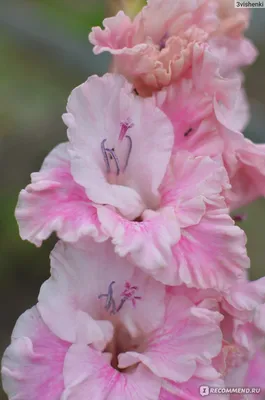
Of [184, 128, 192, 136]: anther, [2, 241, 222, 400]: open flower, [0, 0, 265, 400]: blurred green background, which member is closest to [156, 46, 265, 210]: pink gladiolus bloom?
[184, 128, 192, 136]: anther

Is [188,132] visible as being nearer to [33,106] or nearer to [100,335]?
[100,335]

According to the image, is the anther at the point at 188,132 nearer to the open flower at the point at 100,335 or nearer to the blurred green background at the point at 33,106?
the open flower at the point at 100,335

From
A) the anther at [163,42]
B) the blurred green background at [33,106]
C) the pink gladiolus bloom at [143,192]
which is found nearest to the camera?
the pink gladiolus bloom at [143,192]

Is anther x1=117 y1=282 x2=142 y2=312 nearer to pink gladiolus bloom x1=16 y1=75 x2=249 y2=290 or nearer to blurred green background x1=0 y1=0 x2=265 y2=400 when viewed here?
pink gladiolus bloom x1=16 y1=75 x2=249 y2=290

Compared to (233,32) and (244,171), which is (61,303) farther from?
(233,32)

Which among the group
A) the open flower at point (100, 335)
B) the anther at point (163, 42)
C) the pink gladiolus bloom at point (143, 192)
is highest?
the anther at point (163, 42)

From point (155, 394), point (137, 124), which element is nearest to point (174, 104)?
point (137, 124)

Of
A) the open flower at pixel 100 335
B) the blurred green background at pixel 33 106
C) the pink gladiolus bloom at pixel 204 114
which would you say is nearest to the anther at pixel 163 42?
the pink gladiolus bloom at pixel 204 114
